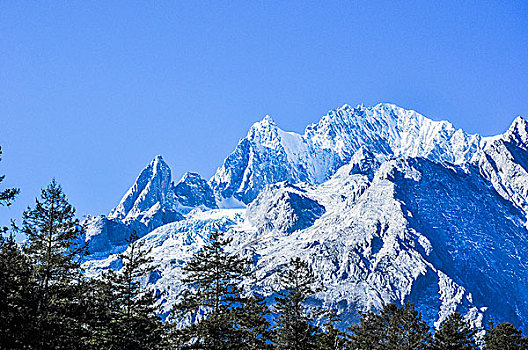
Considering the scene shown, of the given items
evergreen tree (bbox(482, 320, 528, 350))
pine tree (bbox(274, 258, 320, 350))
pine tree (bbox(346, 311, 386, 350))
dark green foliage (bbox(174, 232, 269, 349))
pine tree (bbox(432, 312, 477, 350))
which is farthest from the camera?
pine tree (bbox(432, 312, 477, 350))

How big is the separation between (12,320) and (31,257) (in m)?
5.16

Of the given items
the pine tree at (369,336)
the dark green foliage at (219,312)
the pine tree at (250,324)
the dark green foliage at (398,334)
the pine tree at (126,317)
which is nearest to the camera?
the pine tree at (126,317)

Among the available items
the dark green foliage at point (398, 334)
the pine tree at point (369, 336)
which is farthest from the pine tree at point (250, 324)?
the pine tree at point (369, 336)

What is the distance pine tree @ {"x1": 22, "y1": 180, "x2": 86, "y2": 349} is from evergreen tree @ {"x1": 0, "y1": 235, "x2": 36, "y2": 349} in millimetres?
603

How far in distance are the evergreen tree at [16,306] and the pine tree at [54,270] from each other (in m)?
0.60

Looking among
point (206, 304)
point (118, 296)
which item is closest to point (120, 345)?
point (118, 296)

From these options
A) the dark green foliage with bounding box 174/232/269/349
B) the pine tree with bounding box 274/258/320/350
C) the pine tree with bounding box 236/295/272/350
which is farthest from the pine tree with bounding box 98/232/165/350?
the pine tree with bounding box 274/258/320/350

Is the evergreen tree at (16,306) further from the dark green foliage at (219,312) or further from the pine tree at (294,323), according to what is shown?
the pine tree at (294,323)

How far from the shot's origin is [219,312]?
50281mm

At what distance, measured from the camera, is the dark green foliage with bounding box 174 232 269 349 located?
49.3m

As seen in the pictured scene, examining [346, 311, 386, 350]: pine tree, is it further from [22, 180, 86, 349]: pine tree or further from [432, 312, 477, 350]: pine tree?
[22, 180, 86, 349]: pine tree

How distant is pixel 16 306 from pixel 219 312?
1668 centimetres

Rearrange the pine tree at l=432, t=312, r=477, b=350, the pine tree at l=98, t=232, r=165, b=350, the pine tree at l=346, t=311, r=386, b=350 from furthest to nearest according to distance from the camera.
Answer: the pine tree at l=432, t=312, r=477, b=350 → the pine tree at l=346, t=311, r=386, b=350 → the pine tree at l=98, t=232, r=165, b=350

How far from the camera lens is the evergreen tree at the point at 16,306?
135ft
